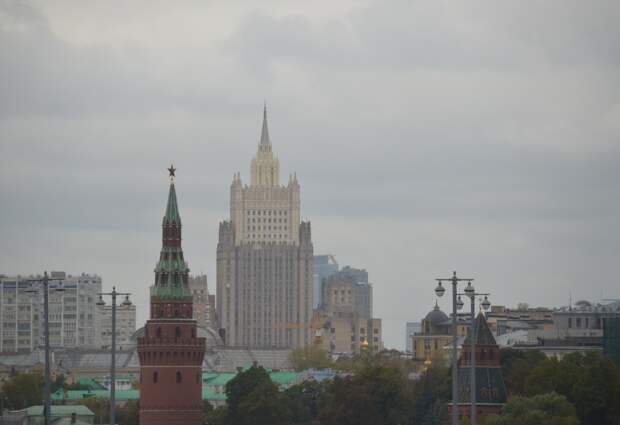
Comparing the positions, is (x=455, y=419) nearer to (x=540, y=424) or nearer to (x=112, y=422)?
(x=112, y=422)

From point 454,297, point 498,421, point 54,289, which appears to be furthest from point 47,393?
point 498,421

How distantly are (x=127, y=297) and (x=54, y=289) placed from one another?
7.10 m

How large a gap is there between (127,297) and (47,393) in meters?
11.6

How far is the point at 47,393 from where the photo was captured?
141875 millimetres

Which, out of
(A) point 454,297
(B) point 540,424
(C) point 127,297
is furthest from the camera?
(B) point 540,424

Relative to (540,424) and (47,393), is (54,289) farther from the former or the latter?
(540,424)

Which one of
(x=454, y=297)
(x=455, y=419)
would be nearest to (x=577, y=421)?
(x=455, y=419)

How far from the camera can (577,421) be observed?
197 m

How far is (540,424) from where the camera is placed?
632 feet

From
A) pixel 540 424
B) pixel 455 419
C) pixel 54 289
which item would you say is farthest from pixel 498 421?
pixel 54 289

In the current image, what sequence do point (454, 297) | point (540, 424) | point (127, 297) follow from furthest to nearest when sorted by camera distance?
point (540, 424) < point (127, 297) < point (454, 297)

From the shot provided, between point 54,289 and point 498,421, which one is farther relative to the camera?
point 498,421

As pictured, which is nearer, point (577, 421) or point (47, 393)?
point (47, 393)

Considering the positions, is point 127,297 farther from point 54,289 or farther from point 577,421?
point 577,421
